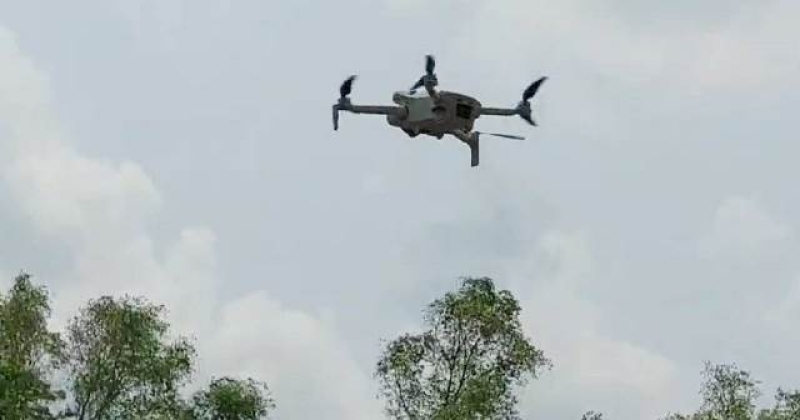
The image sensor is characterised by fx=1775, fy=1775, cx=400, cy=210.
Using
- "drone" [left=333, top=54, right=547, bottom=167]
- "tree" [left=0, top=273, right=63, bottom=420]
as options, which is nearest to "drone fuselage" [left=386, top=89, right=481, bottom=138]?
"drone" [left=333, top=54, right=547, bottom=167]

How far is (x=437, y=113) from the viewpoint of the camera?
158 ft

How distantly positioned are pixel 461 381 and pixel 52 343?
2446cm

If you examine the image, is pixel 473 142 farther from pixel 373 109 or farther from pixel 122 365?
pixel 122 365

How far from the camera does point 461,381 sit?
273 ft

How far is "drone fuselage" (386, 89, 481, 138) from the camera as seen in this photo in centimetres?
4788

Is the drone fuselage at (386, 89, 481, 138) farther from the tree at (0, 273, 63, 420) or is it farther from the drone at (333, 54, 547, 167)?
the tree at (0, 273, 63, 420)

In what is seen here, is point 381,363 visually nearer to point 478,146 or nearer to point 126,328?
point 126,328

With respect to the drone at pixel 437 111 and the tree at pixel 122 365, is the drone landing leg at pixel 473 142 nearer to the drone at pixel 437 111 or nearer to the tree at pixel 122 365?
the drone at pixel 437 111

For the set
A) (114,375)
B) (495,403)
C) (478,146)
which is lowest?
(478,146)

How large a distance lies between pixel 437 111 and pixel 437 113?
61 millimetres

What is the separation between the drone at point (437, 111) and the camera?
47.8 meters

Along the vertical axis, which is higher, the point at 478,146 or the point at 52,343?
the point at 52,343

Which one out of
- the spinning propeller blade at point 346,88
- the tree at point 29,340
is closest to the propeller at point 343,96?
the spinning propeller blade at point 346,88

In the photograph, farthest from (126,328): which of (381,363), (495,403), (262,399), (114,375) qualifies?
(495,403)
